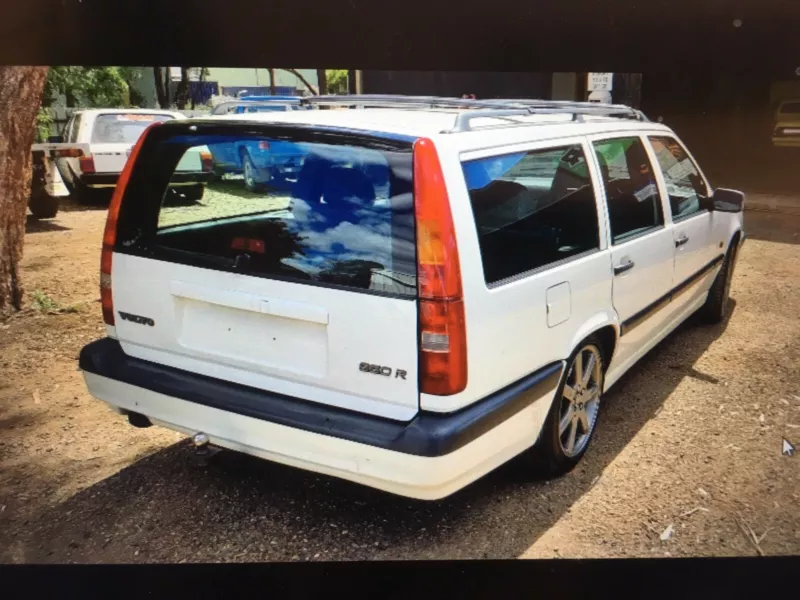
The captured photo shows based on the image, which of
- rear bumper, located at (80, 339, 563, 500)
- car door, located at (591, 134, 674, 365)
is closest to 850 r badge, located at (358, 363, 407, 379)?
rear bumper, located at (80, 339, 563, 500)

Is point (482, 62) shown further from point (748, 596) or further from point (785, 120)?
point (748, 596)

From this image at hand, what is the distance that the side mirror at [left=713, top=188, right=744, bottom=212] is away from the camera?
11.8 feet

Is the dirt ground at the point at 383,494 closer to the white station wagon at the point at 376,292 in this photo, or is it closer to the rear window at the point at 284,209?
the white station wagon at the point at 376,292

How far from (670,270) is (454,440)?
1.83 m

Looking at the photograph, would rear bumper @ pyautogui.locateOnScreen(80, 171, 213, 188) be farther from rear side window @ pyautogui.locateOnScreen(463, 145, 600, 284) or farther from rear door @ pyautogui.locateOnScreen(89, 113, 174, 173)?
rear side window @ pyautogui.locateOnScreen(463, 145, 600, 284)

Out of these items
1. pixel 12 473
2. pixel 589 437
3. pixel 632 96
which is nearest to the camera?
pixel 12 473

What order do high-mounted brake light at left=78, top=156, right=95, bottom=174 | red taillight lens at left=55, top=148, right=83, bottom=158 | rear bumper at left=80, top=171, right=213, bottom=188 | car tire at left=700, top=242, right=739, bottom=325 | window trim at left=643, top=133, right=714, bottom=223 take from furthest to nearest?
car tire at left=700, top=242, right=739, bottom=325 → red taillight lens at left=55, top=148, right=83, bottom=158 → high-mounted brake light at left=78, top=156, right=95, bottom=174 → window trim at left=643, top=133, right=714, bottom=223 → rear bumper at left=80, top=171, right=213, bottom=188

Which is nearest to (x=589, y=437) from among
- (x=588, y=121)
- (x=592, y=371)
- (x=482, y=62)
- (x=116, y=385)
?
(x=592, y=371)

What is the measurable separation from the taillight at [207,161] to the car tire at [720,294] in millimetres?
3031

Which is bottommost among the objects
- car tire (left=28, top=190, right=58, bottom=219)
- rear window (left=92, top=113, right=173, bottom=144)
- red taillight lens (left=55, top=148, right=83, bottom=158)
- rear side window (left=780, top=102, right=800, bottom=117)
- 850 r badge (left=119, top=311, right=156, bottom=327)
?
850 r badge (left=119, top=311, right=156, bottom=327)

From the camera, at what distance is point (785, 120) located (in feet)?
8.61

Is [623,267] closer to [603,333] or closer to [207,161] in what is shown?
[603,333]

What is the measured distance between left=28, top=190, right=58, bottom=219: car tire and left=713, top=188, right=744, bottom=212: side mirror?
3.65 metres

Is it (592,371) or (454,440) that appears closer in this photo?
(454,440)
